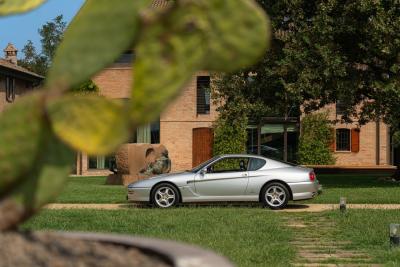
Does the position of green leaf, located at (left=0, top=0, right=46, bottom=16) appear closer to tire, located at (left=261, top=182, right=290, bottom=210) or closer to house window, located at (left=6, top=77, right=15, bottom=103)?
tire, located at (left=261, top=182, right=290, bottom=210)

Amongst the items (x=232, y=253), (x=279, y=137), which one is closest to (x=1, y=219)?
(x=232, y=253)

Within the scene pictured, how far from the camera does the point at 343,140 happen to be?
42188 mm

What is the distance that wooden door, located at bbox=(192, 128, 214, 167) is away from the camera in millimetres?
42000

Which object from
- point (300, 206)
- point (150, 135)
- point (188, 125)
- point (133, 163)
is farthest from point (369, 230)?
point (150, 135)

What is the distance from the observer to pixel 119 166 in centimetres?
2936

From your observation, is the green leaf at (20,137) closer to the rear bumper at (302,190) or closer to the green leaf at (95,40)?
the green leaf at (95,40)

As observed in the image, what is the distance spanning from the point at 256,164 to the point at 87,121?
1611cm

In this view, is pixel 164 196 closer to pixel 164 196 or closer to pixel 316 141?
pixel 164 196

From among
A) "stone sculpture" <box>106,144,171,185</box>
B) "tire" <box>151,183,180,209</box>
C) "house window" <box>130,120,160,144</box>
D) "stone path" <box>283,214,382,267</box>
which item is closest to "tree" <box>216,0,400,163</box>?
"stone sculpture" <box>106,144,171,185</box>

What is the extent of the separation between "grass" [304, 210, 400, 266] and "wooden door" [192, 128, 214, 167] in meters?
26.6

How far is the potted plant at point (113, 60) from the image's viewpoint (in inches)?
89.7

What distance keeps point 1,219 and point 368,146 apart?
4043 centimetres

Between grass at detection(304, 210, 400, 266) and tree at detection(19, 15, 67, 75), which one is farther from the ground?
tree at detection(19, 15, 67, 75)

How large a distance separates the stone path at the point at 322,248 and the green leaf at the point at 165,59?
6.95 metres
